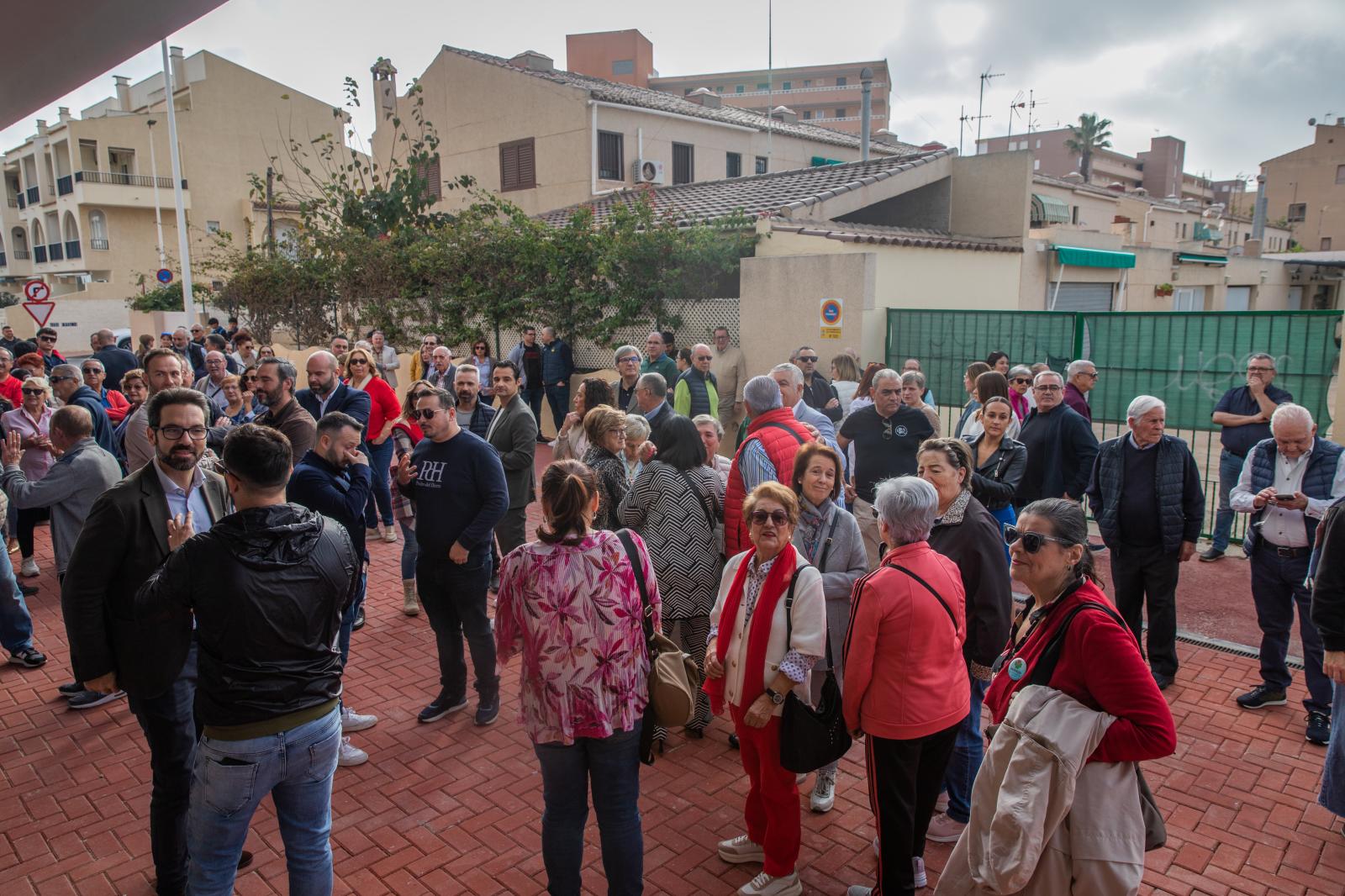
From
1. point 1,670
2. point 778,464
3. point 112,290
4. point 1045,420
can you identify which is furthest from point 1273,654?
point 112,290

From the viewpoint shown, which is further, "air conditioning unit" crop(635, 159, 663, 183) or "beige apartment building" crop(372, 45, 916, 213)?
"air conditioning unit" crop(635, 159, 663, 183)

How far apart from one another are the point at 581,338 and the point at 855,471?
9.08 m

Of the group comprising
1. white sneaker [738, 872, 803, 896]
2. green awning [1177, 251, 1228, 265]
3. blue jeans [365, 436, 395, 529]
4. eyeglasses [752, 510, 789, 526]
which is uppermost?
green awning [1177, 251, 1228, 265]

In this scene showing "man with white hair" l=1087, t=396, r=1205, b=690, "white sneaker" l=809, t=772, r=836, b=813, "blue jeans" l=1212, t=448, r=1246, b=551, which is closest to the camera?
"white sneaker" l=809, t=772, r=836, b=813

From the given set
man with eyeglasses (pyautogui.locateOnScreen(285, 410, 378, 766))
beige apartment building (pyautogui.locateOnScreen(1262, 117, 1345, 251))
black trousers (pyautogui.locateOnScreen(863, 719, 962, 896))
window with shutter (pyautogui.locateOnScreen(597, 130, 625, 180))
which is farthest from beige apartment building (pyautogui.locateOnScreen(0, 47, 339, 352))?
beige apartment building (pyautogui.locateOnScreen(1262, 117, 1345, 251))

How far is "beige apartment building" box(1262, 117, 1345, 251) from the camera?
157ft

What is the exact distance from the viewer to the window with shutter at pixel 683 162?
23688 millimetres

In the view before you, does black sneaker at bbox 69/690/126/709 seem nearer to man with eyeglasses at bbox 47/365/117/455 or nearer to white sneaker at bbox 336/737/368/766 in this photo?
white sneaker at bbox 336/737/368/766

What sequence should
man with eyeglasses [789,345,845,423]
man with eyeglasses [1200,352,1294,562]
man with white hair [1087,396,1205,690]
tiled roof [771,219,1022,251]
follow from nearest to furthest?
man with white hair [1087,396,1205,690] < man with eyeglasses [1200,352,1294,562] < man with eyeglasses [789,345,845,423] < tiled roof [771,219,1022,251]

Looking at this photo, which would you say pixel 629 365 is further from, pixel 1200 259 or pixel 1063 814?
pixel 1200 259

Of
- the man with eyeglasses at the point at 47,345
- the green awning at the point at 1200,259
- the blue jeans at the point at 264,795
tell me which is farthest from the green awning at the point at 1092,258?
the man with eyeglasses at the point at 47,345

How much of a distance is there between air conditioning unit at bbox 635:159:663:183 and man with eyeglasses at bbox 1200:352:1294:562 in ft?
54.5

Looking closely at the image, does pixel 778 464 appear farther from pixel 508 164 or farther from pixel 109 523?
pixel 508 164

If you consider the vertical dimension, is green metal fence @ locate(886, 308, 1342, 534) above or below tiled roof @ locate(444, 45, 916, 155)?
below
